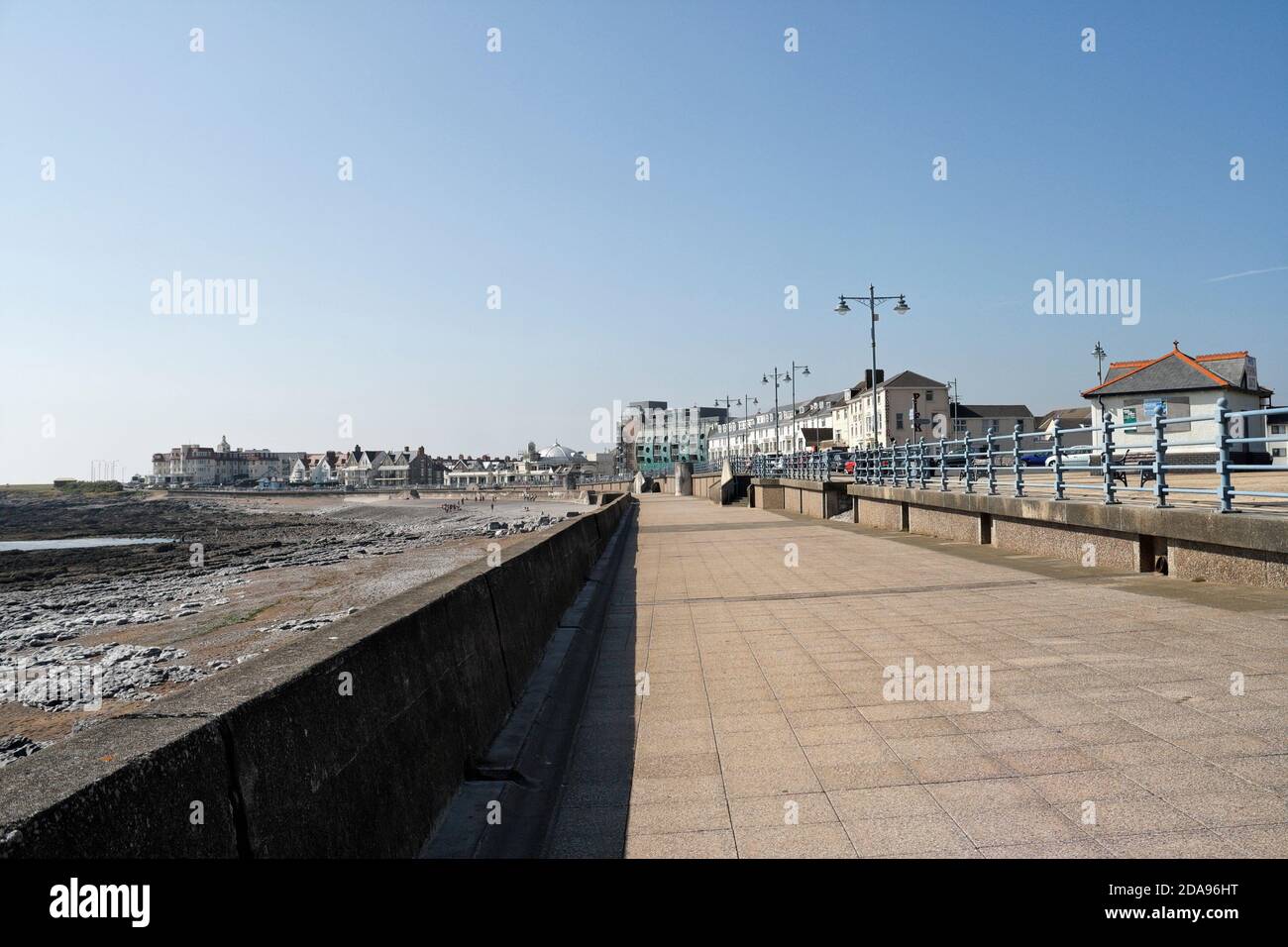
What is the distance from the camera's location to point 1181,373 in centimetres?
3956

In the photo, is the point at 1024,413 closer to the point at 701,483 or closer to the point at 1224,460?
the point at 701,483

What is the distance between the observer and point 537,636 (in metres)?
8.59

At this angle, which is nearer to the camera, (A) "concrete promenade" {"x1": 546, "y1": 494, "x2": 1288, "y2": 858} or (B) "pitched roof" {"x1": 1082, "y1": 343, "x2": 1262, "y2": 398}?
(A) "concrete promenade" {"x1": 546, "y1": 494, "x2": 1288, "y2": 858}

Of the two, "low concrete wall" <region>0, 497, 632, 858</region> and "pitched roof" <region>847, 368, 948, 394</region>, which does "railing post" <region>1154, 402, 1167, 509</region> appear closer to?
"low concrete wall" <region>0, 497, 632, 858</region>

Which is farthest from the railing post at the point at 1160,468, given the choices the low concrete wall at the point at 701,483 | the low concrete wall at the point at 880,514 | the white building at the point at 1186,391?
the low concrete wall at the point at 701,483

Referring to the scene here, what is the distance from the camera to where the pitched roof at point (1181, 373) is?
38812 millimetres

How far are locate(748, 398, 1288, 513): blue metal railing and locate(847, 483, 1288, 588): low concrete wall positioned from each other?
33 centimetres

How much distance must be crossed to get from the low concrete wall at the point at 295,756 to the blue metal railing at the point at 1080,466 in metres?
5.34

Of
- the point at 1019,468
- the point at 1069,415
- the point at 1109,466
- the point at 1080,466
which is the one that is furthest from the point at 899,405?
the point at 1109,466

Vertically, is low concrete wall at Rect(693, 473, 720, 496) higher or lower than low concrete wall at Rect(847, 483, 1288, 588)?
lower

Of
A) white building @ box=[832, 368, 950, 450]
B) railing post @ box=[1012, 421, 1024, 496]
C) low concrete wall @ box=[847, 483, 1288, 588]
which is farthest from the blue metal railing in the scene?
white building @ box=[832, 368, 950, 450]

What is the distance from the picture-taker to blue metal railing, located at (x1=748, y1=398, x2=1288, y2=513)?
380 inches
